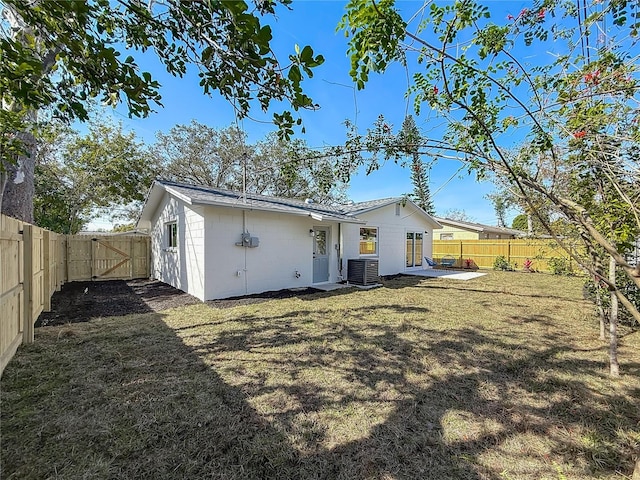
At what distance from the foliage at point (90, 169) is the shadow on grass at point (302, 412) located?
15.0 m

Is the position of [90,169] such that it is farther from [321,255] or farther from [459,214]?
[459,214]

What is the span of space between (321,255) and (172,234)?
558 cm

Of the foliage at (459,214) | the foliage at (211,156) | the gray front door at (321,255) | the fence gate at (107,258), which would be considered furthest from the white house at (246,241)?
the foliage at (459,214)

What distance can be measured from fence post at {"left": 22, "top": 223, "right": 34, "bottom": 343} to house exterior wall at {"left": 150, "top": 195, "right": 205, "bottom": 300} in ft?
11.9

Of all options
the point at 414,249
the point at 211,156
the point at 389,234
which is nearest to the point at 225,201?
the point at 389,234

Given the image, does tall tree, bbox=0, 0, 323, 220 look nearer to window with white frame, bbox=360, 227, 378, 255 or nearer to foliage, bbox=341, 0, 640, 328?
foliage, bbox=341, 0, 640, 328

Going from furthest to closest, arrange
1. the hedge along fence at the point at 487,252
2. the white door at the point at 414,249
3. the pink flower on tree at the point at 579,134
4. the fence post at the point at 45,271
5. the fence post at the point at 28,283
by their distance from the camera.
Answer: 1. the hedge along fence at the point at 487,252
2. the white door at the point at 414,249
3. the fence post at the point at 45,271
4. the fence post at the point at 28,283
5. the pink flower on tree at the point at 579,134

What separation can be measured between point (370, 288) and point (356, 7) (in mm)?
9195

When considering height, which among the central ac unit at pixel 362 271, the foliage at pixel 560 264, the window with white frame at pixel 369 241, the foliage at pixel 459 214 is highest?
the foliage at pixel 459 214

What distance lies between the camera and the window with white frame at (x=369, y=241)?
43.5 feet

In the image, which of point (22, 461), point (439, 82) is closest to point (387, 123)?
point (439, 82)

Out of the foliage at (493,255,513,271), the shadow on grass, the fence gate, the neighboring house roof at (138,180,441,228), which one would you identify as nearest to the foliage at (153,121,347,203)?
the neighboring house roof at (138,180,441,228)

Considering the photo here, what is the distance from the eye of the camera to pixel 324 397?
3.17 m

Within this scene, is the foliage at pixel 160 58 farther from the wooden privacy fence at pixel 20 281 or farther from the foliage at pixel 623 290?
the foliage at pixel 623 290
